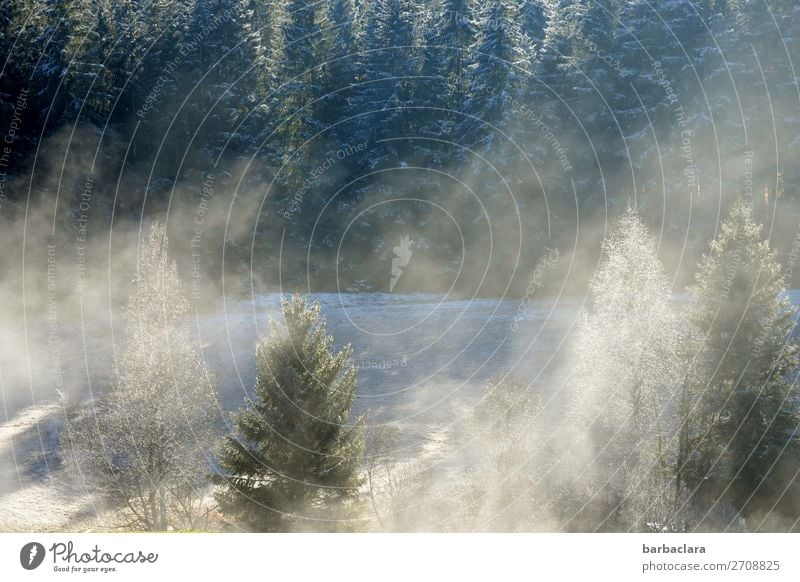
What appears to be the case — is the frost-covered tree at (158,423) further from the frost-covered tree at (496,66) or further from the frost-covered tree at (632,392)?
the frost-covered tree at (496,66)

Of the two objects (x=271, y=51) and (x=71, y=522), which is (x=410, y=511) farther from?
(x=271, y=51)

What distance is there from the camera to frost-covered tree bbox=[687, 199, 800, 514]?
22844mm

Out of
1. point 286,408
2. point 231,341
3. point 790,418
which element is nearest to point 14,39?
point 231,341

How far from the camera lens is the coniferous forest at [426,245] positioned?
77.0 feet

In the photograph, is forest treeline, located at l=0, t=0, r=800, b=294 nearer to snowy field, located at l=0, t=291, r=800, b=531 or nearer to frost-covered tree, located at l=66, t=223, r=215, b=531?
snowy field, located at l=0, t=291, r=800, b=531

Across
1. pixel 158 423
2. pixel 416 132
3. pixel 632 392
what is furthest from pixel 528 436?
pixel 416 132

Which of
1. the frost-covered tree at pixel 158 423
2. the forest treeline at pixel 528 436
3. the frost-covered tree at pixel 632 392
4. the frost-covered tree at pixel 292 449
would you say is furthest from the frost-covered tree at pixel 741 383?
the frost-covered tree at pixel 158 423

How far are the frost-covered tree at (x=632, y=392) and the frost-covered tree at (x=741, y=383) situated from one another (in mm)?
1115

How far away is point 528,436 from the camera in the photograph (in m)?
27.4

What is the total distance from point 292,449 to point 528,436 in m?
10.8

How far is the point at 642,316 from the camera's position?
78.8 ft

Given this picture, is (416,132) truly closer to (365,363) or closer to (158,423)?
(365,363)
